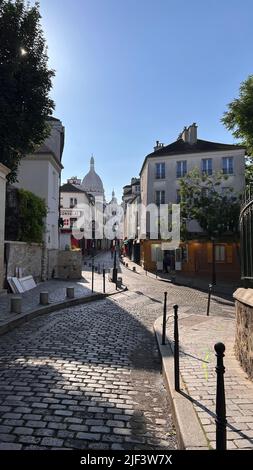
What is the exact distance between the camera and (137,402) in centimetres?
504

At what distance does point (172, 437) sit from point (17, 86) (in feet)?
52.8

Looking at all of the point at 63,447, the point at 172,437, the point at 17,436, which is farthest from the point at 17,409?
the point at 172,437

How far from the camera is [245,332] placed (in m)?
5.71

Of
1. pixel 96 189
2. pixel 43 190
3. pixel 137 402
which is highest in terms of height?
pixel 96 189

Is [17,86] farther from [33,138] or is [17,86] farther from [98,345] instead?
[98,345]

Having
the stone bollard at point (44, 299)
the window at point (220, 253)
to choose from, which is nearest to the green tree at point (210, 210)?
the window at point (220, 253)

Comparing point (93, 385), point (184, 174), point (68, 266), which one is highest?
point (184, 174)

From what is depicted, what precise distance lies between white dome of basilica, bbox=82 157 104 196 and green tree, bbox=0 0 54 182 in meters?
102

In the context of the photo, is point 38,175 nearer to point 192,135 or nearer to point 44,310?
point 44,310

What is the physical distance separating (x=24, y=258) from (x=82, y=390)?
1415cm

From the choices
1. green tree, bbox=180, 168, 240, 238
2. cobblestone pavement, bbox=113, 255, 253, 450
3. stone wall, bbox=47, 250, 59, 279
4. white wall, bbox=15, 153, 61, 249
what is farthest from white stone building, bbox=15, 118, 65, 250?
Result: cobblestone pavement, bbox=113, 255, 253, 450

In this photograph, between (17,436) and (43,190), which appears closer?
(17,436)

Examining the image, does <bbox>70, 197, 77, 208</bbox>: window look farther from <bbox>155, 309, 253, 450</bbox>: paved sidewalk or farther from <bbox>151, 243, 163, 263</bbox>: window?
<bbox>155, 309, 253, 450</bbox>: paved sidewalk

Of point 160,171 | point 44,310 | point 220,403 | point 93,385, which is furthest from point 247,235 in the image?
point 160,171
